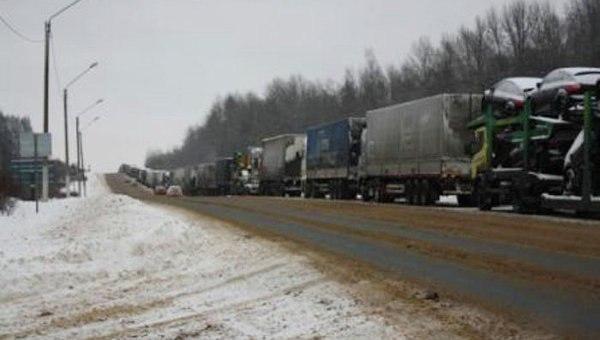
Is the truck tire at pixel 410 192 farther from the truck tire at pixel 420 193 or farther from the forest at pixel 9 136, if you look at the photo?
the forest at pixel 9 136

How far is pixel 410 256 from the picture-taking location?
561 inches

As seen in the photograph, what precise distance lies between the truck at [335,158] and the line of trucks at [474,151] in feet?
0.18

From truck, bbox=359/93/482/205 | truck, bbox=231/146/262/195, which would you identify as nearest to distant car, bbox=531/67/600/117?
truck, bbox=359/93/482/205

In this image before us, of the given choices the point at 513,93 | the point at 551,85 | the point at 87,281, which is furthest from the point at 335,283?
the point at 513,93

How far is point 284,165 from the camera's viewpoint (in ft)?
193

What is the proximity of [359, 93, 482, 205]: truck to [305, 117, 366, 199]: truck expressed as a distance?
13.8 feet

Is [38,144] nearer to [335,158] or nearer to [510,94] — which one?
[510,94]

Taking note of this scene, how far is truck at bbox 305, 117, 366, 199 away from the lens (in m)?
44.0

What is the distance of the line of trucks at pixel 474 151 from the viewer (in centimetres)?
2244

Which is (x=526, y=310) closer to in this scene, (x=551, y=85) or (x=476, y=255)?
(x=476, y=255)

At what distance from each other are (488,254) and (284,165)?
148 ft

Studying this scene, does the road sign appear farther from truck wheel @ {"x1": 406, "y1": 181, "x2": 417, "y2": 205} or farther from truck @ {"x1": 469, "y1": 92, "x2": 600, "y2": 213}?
truck @ {"x1": 469, "y1": 92, "x2": 600, "y2": 213}

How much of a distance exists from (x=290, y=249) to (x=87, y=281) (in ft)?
13.7

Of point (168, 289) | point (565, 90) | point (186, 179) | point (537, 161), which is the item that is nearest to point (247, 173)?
point (186, 179)
